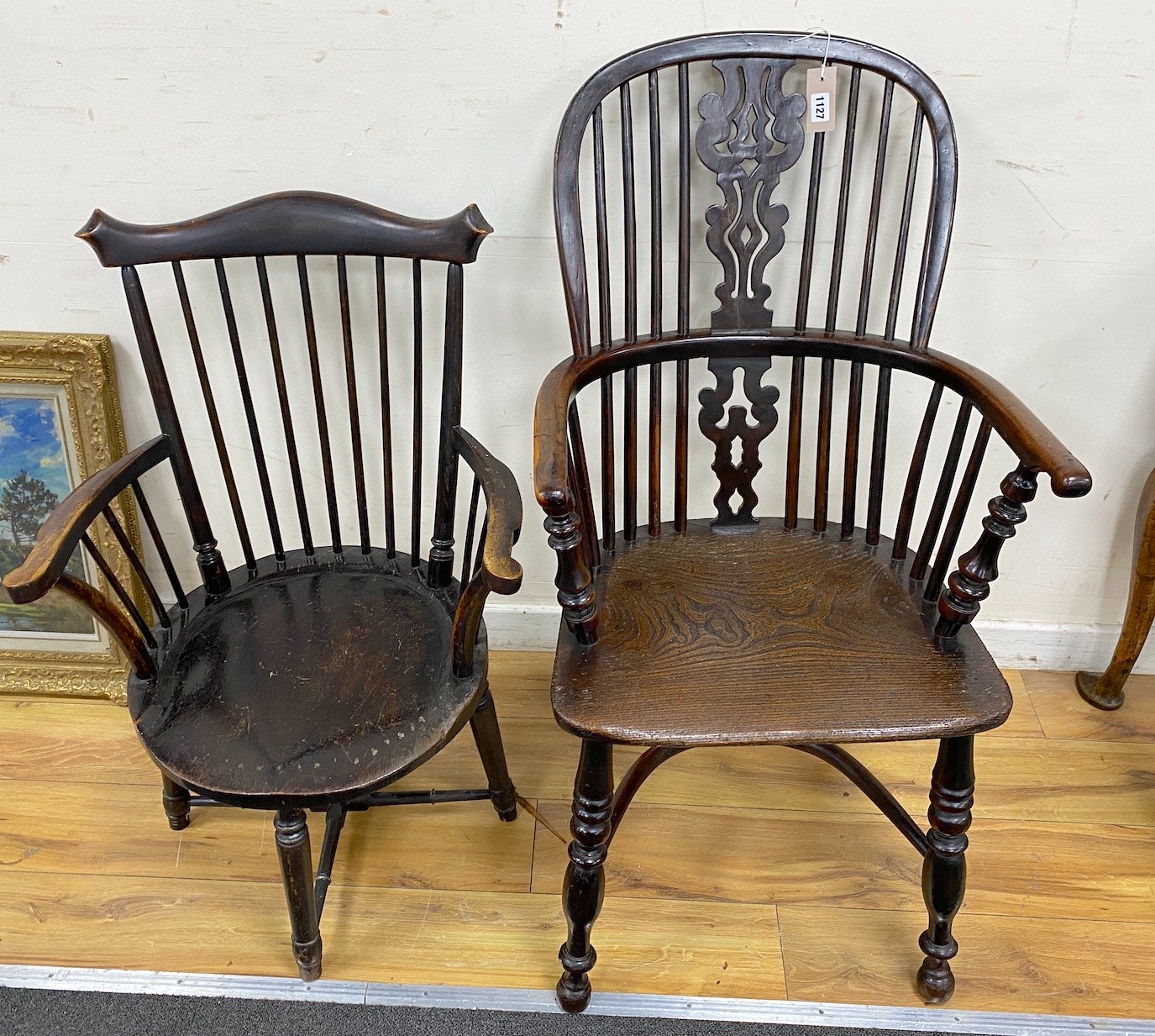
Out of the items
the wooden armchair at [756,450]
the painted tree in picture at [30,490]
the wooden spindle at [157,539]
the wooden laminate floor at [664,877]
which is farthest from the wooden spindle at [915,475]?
the painted tree in picture at [30,490]

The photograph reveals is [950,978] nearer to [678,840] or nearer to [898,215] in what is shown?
→ [678,840]

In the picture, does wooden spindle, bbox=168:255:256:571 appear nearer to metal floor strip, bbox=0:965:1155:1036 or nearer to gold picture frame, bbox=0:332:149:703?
gold picture frame, bbox=0:332:149:703

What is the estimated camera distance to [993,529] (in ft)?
3.68

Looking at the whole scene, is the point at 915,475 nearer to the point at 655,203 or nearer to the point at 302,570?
the point at 655,203

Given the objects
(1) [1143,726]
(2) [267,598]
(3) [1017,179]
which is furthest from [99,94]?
(1) [1143,726]

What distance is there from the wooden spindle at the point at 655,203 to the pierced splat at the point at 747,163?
65mm

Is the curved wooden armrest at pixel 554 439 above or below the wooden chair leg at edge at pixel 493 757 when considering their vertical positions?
above

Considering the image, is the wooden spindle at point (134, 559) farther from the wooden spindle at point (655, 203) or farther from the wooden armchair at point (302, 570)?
the wooden spindle at point (655, 203)

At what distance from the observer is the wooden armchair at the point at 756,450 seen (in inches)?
45.5

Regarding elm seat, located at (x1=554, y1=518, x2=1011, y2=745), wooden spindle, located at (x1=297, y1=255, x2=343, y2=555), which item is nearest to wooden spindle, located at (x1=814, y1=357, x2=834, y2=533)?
elm seat, located at (x1=554, y1=518, x2=1011, y2=745)

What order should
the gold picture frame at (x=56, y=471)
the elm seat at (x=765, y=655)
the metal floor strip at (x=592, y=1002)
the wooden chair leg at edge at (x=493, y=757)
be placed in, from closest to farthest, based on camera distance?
the elm seat at (x=765, y=655), the metal floor strip at (x=592, y=1002), the wooden chair leg at edge at (x=493, y=757), the gold picture frame at (x=56, y=471)

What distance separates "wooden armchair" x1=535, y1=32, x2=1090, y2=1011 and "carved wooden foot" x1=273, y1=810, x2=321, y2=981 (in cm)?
35

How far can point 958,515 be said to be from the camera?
49.8 inches

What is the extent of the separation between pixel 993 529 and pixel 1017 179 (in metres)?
0.66
